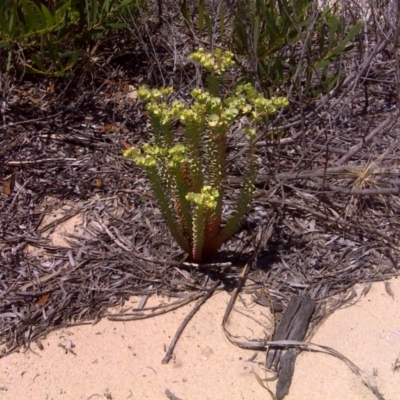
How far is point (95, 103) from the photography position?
3.46 m

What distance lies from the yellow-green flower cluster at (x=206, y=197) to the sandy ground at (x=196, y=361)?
53 centimetres

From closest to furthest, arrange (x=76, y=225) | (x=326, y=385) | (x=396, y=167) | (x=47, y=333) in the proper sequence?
1. (x=326, y=385)
2. (x=47, y=333)
3. (x=76, y=225)
4. (x=396, y=167)

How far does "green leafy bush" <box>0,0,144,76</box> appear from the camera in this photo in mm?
2846

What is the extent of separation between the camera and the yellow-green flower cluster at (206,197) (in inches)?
85.1

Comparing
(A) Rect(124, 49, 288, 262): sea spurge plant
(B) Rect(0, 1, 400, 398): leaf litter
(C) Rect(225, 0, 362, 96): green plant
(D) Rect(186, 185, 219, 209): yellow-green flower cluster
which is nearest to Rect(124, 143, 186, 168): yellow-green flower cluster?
(A) Rect(124, 49, 288, 262): sea spurge plant

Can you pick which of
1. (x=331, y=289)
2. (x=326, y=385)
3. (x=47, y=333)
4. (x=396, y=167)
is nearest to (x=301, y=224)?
(x=331, y=289)

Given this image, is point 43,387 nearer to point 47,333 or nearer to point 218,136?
point 47,333

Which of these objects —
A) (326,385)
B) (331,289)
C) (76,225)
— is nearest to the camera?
(326,385)

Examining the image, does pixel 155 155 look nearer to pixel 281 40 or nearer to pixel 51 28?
pixel 51 28

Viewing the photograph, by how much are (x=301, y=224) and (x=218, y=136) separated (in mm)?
794

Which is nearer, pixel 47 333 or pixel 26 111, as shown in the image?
pixel 47 333

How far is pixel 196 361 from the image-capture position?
2348mm

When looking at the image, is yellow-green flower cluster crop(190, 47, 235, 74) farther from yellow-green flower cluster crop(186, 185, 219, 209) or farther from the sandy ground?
the sandy ground

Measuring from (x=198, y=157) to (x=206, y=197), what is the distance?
231 mm
